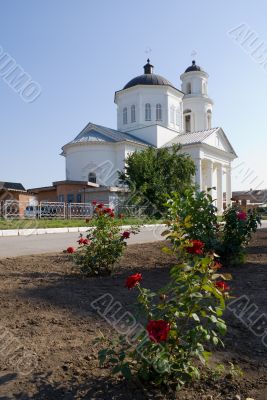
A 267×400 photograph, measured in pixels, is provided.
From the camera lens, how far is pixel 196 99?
4934cm

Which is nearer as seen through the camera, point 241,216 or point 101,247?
point 101,247

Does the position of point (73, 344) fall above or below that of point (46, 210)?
below

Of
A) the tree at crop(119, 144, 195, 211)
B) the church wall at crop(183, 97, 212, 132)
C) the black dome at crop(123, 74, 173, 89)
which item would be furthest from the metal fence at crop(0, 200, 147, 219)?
the church wall at crop(183, 97, 212, 132)

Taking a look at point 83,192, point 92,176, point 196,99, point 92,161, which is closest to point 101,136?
point 92,161

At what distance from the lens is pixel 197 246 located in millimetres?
2316

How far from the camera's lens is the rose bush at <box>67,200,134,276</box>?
520cm

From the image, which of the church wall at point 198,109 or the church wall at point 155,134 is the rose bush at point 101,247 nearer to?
the church wall at point 155,134

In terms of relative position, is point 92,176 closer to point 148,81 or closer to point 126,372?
point 148,81

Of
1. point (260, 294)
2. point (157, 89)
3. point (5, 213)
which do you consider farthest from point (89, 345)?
point (157, 89)

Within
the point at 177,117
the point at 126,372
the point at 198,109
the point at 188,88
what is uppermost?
the point at 188,88

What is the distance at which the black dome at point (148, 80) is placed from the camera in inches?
1682

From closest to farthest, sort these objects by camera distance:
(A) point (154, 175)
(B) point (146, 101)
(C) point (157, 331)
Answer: (C) point (157, 331)
(A) point (154, 175)
(B) point (146, 101)

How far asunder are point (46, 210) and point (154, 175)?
30.6 feet

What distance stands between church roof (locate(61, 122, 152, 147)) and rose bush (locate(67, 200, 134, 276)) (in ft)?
108
